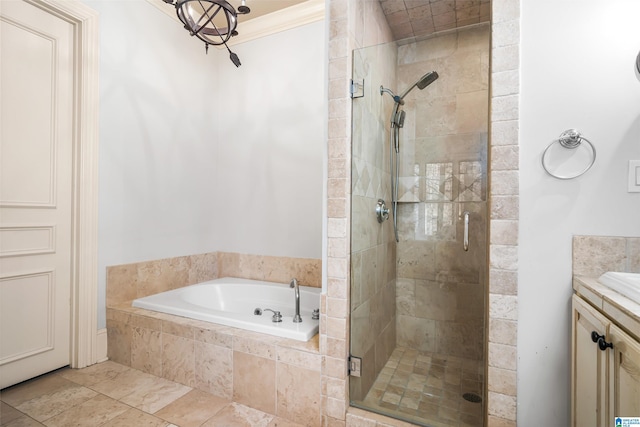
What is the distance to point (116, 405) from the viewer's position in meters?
1.73

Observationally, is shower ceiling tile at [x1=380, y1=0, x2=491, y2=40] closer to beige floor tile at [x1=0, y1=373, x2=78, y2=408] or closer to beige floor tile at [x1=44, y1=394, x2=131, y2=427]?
beige floor tile at [x1=44, y1=394, x2=131, y2=427]

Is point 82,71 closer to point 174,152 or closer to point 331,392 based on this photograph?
point 174,152

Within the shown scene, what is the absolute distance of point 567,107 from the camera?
1.24m

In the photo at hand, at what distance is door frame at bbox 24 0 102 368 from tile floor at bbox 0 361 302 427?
25cm

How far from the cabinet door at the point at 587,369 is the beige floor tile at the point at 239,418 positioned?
133 centimetres

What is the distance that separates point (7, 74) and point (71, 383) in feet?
6.01

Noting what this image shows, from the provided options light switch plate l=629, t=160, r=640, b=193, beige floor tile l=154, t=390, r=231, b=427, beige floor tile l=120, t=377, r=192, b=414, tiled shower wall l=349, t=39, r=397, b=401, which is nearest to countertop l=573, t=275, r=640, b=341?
light switch plate l=629, t=160, r=640, b=193

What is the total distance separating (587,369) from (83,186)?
8.98ft

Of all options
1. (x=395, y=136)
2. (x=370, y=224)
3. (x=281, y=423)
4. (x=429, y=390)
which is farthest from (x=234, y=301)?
(x=395, y=136)

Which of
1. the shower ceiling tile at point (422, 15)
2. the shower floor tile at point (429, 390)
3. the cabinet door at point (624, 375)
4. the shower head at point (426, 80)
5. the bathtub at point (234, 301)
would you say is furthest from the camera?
the shower ceiling tile at point (422, 15)

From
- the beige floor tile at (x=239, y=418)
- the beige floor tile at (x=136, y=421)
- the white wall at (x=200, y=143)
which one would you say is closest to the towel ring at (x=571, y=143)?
the white wall at (x=200, y=143)

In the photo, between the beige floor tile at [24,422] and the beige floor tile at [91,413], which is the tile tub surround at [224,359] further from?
the beige floor tile at [24,422]

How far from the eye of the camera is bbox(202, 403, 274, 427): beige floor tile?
1599mm

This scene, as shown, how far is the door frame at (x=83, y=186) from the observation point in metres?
2.09
